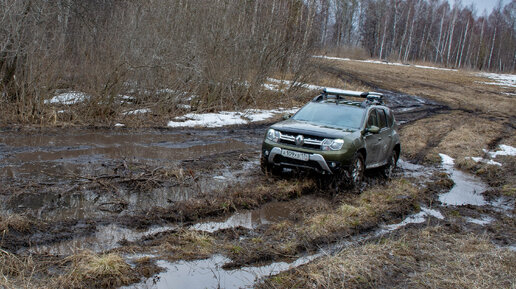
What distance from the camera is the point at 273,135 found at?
9.75 m

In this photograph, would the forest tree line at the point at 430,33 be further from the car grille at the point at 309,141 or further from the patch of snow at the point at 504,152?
the car grille at the point at 309,141

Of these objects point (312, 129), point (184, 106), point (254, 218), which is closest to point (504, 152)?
point (312, 129)

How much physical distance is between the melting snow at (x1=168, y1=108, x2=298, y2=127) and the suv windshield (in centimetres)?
694

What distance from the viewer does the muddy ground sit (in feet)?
18.6

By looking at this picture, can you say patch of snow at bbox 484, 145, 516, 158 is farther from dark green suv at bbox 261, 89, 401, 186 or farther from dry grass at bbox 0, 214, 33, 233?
dry grass at bbox 0, 214, 33, 233

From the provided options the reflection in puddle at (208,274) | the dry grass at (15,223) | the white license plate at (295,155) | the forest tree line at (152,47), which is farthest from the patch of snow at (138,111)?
the reflection in puddle at (208,274)

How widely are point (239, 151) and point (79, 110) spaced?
18.4 ft

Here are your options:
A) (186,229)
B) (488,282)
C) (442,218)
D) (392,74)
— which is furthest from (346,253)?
(392,74)

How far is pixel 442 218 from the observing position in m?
8.73

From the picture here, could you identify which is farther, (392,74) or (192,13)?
(392,74)

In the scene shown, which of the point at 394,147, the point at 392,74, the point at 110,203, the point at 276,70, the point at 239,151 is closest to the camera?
the point at 110,203

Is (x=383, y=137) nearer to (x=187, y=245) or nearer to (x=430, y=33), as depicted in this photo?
(x=187, y=245)

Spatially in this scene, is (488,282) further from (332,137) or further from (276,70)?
(276,70)

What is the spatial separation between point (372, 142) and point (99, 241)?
6.23 meters
